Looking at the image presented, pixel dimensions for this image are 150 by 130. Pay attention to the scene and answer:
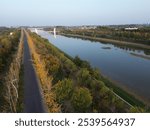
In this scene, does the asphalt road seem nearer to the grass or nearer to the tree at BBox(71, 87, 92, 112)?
the grass

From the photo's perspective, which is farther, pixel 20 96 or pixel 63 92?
pixel 20 96

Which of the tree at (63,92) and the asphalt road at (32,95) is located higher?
the tree at (63,92)

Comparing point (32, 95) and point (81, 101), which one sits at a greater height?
point (81, 101)

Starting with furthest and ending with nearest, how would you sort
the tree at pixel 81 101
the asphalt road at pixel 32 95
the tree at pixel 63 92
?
1. the tree at pixel 63 92
2. the tree at pixel 81 101
3. the asphalt road at pixel 32 95

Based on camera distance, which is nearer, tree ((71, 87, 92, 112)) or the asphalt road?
the asphalt road

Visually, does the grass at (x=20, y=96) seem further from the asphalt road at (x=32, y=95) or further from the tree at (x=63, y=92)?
the tree at (x=63, y=92)

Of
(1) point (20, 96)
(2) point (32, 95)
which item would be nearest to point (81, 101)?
(2) point (32, 95)

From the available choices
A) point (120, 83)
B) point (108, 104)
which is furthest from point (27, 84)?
point (120, 83)

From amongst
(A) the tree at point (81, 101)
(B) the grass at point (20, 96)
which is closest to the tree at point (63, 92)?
(A) the tree at point (81, 101)

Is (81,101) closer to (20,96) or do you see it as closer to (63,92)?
(63,92)

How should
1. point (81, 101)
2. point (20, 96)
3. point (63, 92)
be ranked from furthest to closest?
point (20, 96), point (63, 92), point (81, 101)

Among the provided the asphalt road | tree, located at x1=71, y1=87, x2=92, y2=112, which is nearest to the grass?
the asphalt road

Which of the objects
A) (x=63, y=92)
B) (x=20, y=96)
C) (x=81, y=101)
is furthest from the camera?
(x=20, y=96)
